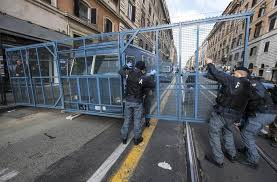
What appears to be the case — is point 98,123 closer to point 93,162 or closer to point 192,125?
point 93,162

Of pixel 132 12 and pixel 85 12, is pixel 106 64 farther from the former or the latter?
pixel 132 12

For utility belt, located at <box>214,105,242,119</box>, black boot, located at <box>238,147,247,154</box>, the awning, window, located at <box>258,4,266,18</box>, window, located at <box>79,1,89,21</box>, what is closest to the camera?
utility belt, located at <box>214,105,242,119</box>

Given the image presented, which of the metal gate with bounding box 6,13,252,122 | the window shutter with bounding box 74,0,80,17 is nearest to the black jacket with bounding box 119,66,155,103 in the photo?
the metal gate with bounding box 6,13,252,122

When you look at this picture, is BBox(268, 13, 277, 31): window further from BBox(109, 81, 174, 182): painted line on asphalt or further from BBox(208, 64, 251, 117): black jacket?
BBox(109, 81, 174, 182): painted line on asphalt

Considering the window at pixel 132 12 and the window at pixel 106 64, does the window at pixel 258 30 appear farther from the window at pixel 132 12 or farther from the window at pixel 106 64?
the window at pixel 106 64

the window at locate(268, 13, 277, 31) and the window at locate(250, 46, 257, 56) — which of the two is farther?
the window at locate(250, 46, 257, 56)

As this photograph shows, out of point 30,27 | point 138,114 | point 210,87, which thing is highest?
point 30,27

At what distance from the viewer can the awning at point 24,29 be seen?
7.81m

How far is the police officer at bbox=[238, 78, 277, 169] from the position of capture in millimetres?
2965

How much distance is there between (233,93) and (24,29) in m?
11.0

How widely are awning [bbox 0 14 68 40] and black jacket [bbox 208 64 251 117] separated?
1029 centimetres

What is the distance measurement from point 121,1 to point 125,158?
18500 mm

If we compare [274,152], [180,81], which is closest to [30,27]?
[180,81]

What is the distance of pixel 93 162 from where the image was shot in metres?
2.99
